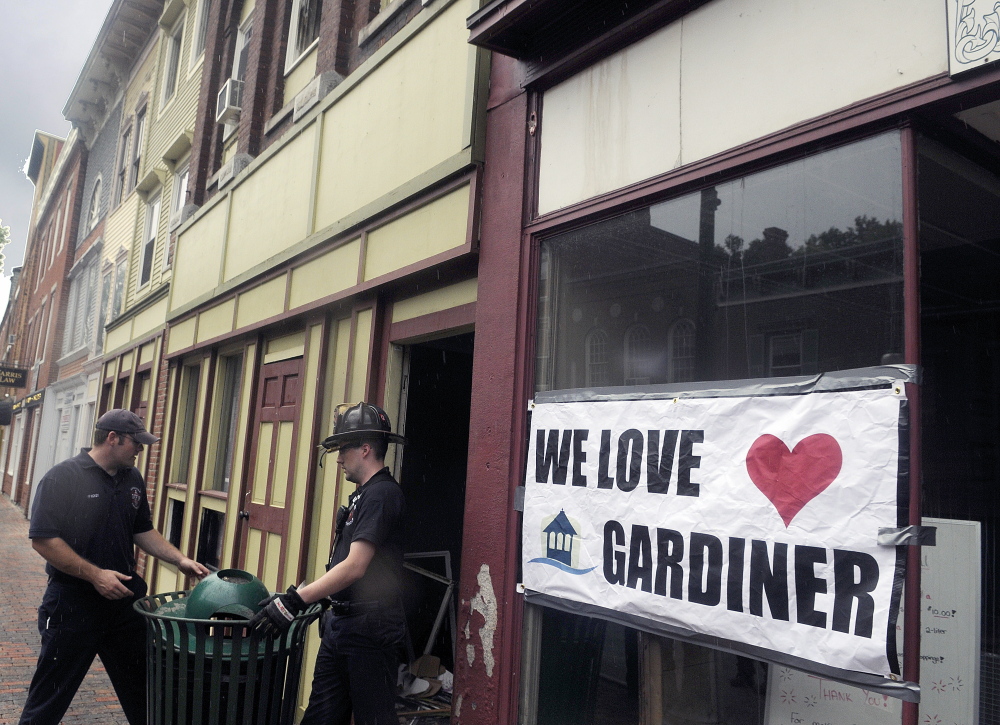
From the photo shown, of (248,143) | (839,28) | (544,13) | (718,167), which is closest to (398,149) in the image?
(544,13)

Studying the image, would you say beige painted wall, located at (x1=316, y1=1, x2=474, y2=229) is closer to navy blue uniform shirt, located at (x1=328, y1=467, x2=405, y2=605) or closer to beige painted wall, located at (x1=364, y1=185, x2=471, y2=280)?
beige painted wall, located at (x1=364, y1=185, x2=471, y2=280)

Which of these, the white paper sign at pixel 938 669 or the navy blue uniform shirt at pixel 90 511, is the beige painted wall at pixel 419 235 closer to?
the navy blue uniform shirt at pixel 90 511

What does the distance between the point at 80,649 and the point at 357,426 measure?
2.06 meters

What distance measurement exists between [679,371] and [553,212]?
1.22 m

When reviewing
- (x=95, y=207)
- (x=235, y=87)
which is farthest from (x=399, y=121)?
(x=95, y=207)

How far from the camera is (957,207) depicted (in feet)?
10.5

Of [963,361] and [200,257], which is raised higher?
[200,257]

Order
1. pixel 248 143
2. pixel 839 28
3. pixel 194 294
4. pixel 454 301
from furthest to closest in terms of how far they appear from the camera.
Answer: pixel 194 294, pixel 248 143, pixel 454 301, pixel 839 28

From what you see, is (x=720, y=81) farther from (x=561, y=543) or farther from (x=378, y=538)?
(x=378, y=538)

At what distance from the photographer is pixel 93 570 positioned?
4398mm

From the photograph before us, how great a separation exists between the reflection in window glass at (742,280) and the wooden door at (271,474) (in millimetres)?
3583

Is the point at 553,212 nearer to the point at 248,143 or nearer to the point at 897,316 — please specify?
the point at 897,316

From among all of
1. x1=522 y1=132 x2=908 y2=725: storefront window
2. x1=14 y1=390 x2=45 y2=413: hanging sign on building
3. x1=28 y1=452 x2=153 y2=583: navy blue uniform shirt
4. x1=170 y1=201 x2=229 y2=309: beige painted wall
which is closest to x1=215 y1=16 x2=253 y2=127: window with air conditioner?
x1=170 y1=201 x2=229 y2=309: beige painted wall

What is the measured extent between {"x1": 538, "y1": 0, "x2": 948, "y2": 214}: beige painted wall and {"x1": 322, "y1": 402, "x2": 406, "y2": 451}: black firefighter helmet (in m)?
1.51
